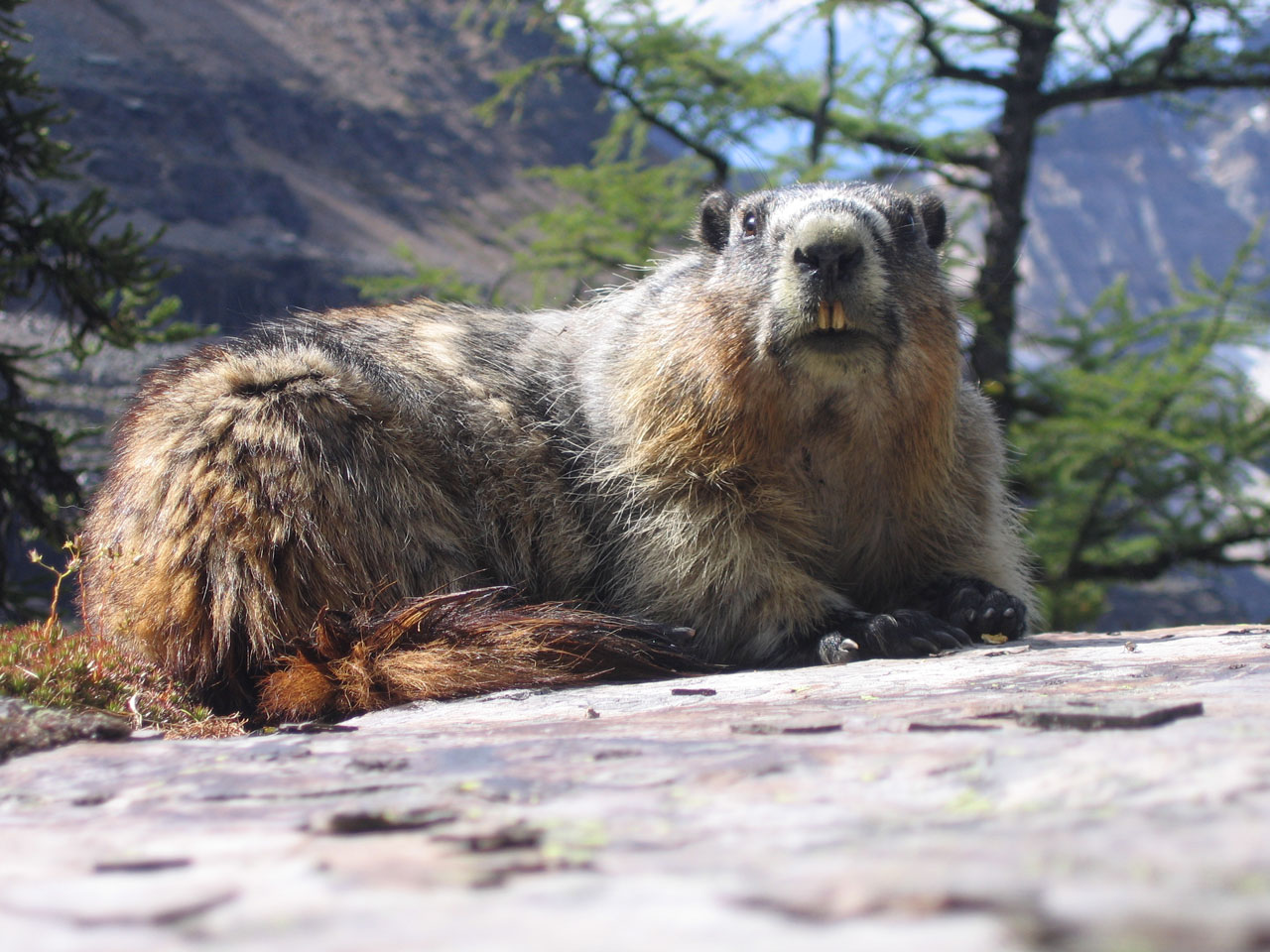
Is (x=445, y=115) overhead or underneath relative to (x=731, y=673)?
overhead

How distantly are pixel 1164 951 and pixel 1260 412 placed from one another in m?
13.7

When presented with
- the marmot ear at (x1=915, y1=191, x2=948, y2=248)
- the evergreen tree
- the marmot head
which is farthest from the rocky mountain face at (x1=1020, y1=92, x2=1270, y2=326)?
the marmot head

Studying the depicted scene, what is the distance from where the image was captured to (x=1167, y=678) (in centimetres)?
295

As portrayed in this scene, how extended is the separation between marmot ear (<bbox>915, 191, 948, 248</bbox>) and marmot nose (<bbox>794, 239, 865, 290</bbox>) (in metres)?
1.31

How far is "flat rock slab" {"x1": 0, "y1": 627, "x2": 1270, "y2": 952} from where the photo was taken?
3.55 feet

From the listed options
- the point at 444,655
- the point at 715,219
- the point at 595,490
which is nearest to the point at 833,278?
the point at 715,219

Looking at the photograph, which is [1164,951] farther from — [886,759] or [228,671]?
[228,671]

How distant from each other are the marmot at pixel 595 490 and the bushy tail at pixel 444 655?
0.01 metres

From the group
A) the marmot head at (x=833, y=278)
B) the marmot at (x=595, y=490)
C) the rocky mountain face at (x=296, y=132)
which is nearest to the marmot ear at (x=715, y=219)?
the marmot at (x=595, y=490)

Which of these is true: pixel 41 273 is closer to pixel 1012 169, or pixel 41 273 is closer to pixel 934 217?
pixel 934 217

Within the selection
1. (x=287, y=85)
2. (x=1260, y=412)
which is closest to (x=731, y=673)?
(x=1260, y=412)

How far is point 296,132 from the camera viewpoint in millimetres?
59562

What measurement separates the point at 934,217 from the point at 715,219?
1141mm

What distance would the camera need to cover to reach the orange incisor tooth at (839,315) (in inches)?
157
